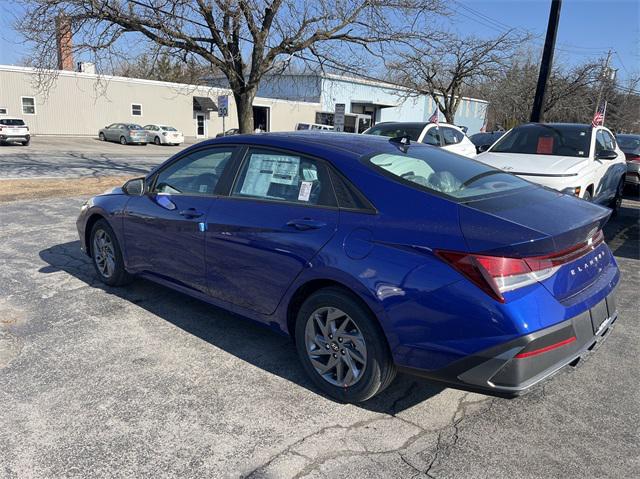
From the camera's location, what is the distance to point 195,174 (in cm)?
409

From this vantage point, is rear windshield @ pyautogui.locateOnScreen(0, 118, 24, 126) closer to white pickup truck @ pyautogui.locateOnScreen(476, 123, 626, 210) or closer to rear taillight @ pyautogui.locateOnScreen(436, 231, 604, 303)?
white pickup truck @ pyautogui.locateOnScreen(476, 123, 626, 210)

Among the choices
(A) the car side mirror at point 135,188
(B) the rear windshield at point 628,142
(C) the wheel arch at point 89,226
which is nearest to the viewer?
(A) the car side mirror at point 135,188

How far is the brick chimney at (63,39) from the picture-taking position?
33.0 feet

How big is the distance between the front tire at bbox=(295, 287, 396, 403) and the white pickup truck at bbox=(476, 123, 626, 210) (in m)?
4.76

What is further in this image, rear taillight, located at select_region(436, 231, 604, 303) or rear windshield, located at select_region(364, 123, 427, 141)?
rear windshield, located at select_region(364, 123, 427, 141)

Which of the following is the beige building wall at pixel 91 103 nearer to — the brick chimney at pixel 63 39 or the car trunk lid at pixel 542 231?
the brick chimney at pixel 63 39

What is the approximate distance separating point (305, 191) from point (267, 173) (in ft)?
1.36

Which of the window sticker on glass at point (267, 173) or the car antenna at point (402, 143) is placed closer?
the window sticker on glass at point (267, 173)

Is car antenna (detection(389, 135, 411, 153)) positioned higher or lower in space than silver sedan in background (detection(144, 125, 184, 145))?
higher

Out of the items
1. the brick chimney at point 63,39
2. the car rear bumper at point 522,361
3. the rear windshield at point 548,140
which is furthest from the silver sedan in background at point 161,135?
the car rear bumper at point 522,361

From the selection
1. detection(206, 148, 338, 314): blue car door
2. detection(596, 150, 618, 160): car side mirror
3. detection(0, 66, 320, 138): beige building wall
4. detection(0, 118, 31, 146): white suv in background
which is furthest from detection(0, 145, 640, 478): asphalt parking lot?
detection(0, 66, 320, 138): beige building wall

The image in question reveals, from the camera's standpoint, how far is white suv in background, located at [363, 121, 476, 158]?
1103 centimetres

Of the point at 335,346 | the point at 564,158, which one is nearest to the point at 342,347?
the point at 335,346

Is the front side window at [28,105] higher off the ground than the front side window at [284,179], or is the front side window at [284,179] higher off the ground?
the front side window at [28,105]
